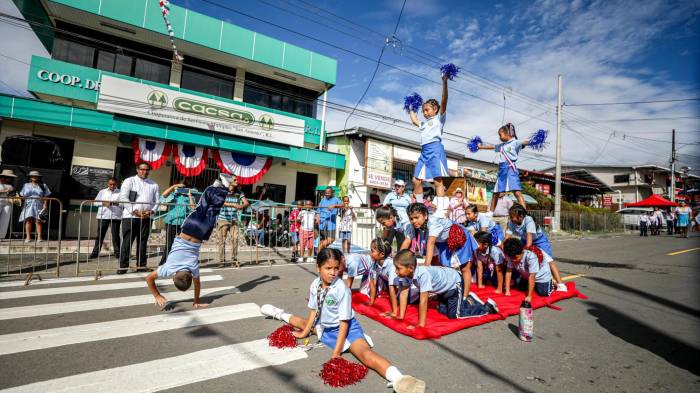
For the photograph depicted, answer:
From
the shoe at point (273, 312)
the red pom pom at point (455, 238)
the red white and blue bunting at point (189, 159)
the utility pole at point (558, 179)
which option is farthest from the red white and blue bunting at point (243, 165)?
the utility pole at point (558, 179)

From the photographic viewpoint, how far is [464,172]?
2119 centimetres

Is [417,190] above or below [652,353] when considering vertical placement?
above

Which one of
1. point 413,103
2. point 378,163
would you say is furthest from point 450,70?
point 378,163

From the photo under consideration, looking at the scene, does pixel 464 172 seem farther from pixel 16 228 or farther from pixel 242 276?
pixel 16 228

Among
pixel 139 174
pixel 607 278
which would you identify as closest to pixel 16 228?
pixel 139 174

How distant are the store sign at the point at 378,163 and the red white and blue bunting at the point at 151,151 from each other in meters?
9.10

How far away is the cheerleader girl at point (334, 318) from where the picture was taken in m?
2.80

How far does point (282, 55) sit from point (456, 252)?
43.7 feet

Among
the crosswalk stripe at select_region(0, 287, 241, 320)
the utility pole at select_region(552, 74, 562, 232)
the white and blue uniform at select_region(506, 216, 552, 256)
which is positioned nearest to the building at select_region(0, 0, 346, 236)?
the crosswalk stripe at select_region(0, 287, 241, 320)

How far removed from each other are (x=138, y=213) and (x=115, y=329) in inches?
141

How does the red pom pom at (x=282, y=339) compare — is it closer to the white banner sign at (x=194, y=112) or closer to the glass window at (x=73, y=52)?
the white banner sign at (x=194, y=112)

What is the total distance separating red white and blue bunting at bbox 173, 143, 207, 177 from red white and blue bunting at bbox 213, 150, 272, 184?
0.54 m

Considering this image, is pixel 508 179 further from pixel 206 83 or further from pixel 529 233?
pixel 206 83

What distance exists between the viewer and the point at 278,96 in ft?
52.1
